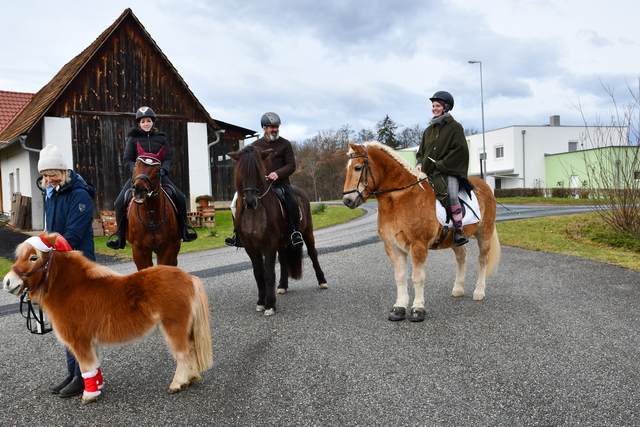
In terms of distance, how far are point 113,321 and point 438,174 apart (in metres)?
4.55

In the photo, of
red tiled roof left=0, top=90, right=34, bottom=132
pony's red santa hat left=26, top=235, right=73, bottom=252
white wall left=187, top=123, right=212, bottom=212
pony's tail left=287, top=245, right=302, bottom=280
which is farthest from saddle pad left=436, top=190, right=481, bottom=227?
red tiled roof left=0, top=90, right=34, bottom=132

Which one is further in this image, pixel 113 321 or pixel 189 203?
pixel 189 203

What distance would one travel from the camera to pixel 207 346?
3.91 m

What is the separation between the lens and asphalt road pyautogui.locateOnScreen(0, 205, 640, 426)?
350cm

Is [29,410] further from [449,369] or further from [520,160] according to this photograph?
[520,160]

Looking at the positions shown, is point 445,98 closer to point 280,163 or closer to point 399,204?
point 399,204

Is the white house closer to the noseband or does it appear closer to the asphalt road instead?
the asphalt road

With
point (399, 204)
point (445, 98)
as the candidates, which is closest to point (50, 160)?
point (399, 204)

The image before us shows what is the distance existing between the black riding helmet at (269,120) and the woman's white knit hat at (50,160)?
3462 millimetres

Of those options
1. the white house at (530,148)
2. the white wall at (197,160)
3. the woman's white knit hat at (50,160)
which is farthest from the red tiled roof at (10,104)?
the white house at (530,148)

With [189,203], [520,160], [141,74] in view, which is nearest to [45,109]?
[141,74]

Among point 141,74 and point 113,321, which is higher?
point 141,74

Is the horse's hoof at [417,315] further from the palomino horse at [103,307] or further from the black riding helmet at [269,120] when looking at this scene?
the black riding helmet at [269,120]

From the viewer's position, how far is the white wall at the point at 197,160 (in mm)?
20125
